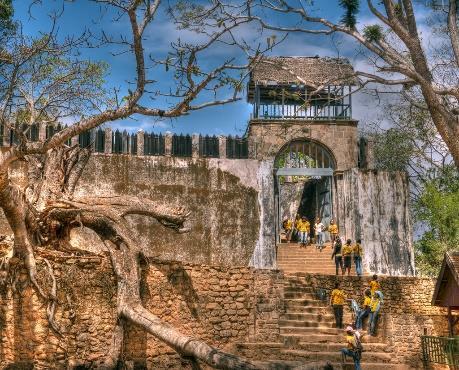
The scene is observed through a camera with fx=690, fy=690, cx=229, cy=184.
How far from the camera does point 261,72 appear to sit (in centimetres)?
2209

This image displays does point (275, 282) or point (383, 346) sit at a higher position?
point (275, 282)

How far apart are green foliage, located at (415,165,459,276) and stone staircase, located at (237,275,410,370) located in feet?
37.3

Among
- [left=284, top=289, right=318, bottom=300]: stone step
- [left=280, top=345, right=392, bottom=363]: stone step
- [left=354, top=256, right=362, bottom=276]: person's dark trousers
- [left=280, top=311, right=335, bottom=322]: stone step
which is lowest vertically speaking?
[left=280, top=345, right=392, bottom=363]: stone step

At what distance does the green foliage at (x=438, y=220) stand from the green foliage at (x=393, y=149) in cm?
151

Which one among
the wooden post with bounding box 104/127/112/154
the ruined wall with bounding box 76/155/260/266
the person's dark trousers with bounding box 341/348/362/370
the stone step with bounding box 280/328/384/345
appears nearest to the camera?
the person's dark trousers with bounding box 341/348/362/370

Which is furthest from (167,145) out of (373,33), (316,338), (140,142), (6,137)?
(373,33)

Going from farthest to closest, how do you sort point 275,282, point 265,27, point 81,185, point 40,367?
point 81,185, point 275,282, point 40,367, point 265,27

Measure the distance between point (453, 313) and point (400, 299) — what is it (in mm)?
1537

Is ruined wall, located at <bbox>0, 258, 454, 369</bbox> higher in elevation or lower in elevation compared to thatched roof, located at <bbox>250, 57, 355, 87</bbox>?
lower

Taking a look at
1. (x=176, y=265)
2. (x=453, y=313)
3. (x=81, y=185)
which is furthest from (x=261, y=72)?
(x=176, y=265)

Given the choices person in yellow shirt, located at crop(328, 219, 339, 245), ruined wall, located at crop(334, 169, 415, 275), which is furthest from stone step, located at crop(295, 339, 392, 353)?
person in yellow shirt, located at crop(328, 219, 339, 245)

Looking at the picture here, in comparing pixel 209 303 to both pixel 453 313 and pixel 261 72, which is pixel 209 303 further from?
pixel 261 72

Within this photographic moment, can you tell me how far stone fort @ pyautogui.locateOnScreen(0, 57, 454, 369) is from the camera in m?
11.4

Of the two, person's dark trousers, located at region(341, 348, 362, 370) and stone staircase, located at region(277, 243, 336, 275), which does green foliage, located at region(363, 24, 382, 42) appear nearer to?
person's dark trousers, located at region(341, 348, 362, 370)
